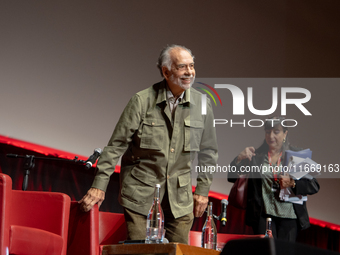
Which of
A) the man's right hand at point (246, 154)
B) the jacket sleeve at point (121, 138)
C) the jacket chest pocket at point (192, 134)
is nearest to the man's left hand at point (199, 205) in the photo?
the jacket chest pocket at point (192, 134)

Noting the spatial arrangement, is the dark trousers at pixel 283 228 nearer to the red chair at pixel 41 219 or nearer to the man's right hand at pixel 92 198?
the man's right hand at pixel 92 198

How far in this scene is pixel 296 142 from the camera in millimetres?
3561

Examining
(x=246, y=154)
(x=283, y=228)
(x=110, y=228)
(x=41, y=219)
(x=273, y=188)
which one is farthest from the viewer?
(x=246, y=154)

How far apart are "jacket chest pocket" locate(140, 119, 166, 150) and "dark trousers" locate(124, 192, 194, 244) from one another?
0.27 metres

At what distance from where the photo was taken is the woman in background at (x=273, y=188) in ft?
9.07

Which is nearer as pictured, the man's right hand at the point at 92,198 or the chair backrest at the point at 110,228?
the man's right hand at the point at 92,198

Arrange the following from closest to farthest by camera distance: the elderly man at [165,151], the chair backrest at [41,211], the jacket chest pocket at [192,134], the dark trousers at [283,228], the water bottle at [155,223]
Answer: the water bottle at [155,223]
the chair backrest at [41,211]
the elderly man at [165,151]
the jacket chest pocket at [192,134]
the dark trousers at [283,228]

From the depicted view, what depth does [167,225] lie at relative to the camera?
6.97ft

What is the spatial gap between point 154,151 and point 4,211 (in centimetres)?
78

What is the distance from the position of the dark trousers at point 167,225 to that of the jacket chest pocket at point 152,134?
0.27 meters

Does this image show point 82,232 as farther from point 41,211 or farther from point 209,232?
point 209,232

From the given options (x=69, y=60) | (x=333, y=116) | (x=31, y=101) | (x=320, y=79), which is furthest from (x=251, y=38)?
(x=31, y=101)

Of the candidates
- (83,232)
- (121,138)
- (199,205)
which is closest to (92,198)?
(83,232)

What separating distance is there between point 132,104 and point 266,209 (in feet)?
4.09
